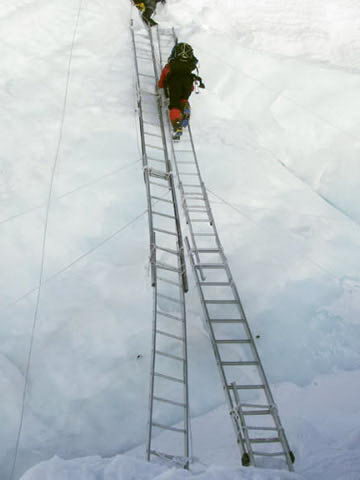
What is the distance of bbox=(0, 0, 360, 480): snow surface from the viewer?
257 centimetres

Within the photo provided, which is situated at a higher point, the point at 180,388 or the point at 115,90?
the point at 115,90

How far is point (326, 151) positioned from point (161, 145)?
1735mm

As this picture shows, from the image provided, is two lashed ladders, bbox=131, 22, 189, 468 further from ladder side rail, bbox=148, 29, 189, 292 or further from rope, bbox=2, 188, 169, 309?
rope, bbox=2, 188, 169, 309

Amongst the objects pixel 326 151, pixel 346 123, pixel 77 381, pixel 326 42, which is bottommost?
pixel 77 381

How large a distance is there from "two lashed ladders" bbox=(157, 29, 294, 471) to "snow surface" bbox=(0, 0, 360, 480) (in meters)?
0.13

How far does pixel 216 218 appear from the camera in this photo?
150 inches

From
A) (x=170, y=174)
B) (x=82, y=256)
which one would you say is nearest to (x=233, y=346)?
(x=82, y=256)

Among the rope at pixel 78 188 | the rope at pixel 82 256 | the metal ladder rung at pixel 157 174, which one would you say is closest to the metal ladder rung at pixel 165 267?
the rope at pixel 82 256

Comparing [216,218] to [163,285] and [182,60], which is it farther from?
[182,60]

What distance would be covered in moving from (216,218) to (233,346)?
1262mm

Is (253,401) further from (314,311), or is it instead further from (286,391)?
(314,311)

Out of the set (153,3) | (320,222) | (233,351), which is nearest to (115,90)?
(153,3)

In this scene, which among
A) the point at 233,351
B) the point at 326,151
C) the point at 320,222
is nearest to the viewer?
the point at 233,351

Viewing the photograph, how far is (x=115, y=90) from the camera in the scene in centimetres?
473
